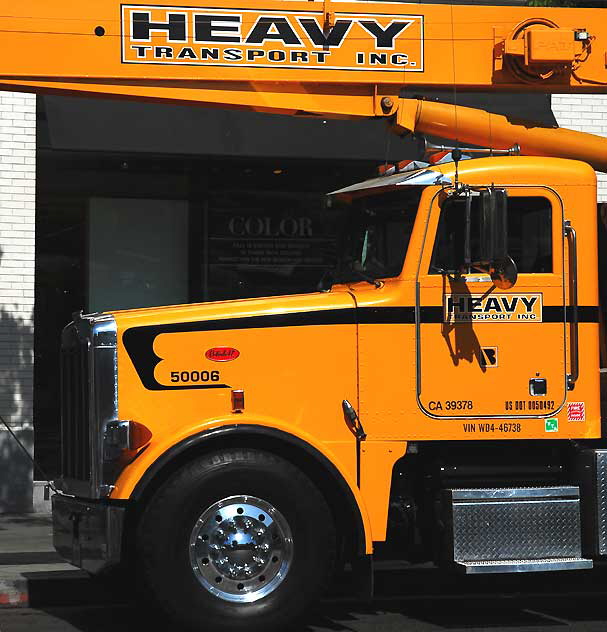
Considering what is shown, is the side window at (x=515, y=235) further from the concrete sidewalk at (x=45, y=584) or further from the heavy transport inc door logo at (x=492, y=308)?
the concrete sidewalk at (x=45, y=584)

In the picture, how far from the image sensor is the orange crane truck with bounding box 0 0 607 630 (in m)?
7.52

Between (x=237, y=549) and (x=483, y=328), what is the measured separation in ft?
6.80

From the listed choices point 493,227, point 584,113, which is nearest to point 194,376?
point 493,227

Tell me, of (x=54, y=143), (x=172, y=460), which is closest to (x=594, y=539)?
(x=172, y=460)

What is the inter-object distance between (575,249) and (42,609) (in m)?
4.46

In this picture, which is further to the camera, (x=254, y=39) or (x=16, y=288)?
(x=16, y=288)

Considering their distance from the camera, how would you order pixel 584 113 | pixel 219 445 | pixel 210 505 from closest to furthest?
pixel 210 505 < pixel 219 445 < pixel 584 113

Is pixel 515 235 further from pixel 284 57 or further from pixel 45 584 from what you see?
pixel 45 584

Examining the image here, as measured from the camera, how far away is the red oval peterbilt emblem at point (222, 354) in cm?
777

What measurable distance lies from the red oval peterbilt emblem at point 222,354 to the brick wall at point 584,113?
7.90m

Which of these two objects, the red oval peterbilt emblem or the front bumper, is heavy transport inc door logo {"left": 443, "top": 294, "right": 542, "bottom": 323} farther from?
the front bumper

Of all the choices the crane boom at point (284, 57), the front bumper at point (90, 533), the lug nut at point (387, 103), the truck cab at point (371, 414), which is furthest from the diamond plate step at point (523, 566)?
the lug nut at point (387, 103)

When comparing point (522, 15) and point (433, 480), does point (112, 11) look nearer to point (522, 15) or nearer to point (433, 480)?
point (522, 15)

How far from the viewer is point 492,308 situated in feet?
26.3
